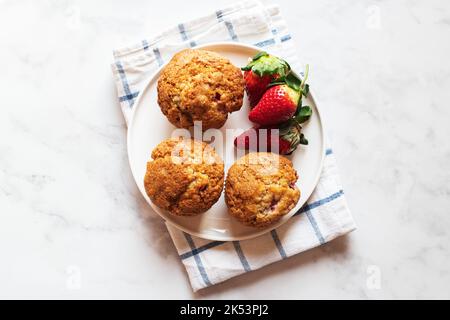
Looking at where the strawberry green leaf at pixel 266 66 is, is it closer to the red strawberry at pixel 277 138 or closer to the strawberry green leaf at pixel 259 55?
the strawberry green leaf at pixel 259 55

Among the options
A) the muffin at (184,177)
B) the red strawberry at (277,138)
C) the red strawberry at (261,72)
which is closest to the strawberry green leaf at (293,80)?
the red strawberry at (261,72)

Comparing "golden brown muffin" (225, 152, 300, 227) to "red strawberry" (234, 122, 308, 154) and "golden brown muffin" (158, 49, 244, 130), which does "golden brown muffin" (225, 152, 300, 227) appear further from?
"golden brown muffin" (158, 49, 244, 130)

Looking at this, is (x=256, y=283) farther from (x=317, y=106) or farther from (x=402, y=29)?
(x=402, y=29)

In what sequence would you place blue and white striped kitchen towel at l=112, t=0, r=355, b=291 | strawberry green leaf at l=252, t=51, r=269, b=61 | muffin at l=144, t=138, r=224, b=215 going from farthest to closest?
blue and white striped kitchen towel at l=112, t=0, r=355, b=291 → strawberry green leaf at l=252, t=51, r=269, b=61 → muffin at l=144, t=138, r=224, b=215

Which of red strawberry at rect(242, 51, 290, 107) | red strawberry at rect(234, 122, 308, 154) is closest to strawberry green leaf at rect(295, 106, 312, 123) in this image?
red strawberry at rect(234, 122, 308, 154)
